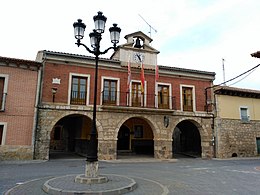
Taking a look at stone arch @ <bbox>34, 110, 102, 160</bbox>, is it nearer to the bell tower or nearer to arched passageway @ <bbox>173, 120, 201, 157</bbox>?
the bell tower

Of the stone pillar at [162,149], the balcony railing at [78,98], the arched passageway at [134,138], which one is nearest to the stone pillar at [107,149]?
the balcony railing at [78,98]

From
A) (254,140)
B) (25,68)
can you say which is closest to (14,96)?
(25,68)

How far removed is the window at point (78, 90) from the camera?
13.3 metres

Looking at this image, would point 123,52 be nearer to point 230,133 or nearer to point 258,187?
point 230,133

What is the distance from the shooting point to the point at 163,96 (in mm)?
15242

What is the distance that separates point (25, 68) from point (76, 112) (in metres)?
3.70

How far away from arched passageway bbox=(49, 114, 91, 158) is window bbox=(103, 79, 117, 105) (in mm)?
2433

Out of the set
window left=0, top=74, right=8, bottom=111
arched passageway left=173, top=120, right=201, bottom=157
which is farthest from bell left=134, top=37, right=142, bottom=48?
window left=0, top=74, right=8, bottom=111

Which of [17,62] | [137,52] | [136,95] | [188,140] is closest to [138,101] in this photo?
[136,95]

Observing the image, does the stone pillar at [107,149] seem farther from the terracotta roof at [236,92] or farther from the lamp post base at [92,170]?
the terracotta roof at [236,92]

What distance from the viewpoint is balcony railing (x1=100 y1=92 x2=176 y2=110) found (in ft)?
45.6

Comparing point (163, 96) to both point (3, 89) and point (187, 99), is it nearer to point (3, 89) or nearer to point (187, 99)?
point (187, 99)

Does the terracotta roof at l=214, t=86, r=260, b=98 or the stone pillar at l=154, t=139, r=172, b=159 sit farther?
the terracotta roof at l=214, t=86, r=260, b=98

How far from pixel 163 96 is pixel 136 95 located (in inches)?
76.5
